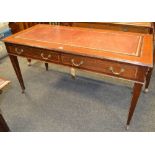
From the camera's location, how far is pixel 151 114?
64.6 inches

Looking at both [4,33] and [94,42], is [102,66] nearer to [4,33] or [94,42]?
[94,42]

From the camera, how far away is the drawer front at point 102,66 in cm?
117

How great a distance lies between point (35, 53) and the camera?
1.53m

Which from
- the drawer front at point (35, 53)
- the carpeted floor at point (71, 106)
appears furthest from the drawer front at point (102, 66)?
the carpeted floor at point (71, 106)

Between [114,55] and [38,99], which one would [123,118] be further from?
[38,99]

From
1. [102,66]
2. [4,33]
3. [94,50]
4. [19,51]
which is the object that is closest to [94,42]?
[94,50]

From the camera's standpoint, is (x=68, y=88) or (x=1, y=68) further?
(x=1, y=68)

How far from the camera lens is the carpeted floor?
1.58 metres

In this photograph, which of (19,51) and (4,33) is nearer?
(19,51)

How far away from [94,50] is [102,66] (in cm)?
14

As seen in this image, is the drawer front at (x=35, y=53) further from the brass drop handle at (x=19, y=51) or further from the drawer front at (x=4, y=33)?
the drawer front at (x=4, y=33)

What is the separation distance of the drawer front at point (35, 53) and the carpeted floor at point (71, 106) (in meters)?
0.58

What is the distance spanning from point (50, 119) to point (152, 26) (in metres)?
1.49

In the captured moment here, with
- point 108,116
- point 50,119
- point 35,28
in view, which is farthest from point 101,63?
point 35,28
